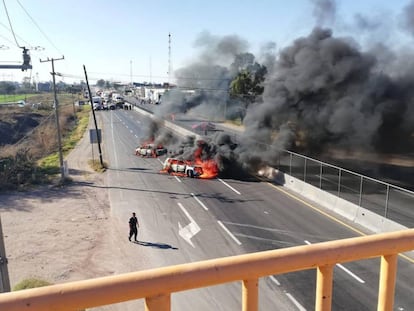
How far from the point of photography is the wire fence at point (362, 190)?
1688 centimetres

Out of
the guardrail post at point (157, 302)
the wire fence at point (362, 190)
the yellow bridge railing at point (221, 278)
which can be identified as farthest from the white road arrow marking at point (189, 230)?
the guardrail post at point (157, 302)

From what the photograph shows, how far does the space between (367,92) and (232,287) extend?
26051mm

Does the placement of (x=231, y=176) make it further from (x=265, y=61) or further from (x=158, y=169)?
(x=265, y=61)

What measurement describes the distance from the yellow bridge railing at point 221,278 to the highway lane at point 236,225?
8298mm

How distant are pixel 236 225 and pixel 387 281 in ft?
50.6

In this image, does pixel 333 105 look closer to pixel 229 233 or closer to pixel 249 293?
pixel 229 233

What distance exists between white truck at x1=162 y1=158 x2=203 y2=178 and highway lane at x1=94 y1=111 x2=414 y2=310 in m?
1.04

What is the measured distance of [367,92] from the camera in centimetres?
3247

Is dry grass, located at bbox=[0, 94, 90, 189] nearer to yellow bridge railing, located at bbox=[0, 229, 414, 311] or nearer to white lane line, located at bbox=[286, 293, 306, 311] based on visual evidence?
white lane line, located at bbox=[286, 293, 306, 311]

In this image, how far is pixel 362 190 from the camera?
71.2 feet

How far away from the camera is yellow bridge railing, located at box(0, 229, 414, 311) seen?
1.42 m

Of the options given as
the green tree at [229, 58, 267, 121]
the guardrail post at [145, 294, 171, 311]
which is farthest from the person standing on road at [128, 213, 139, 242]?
the green tree at [229, 58, 267, 121]

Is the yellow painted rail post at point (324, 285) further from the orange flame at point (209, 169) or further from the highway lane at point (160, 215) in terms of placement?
the orange flame at point (209, 169)

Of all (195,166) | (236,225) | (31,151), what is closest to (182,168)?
(195,166)
